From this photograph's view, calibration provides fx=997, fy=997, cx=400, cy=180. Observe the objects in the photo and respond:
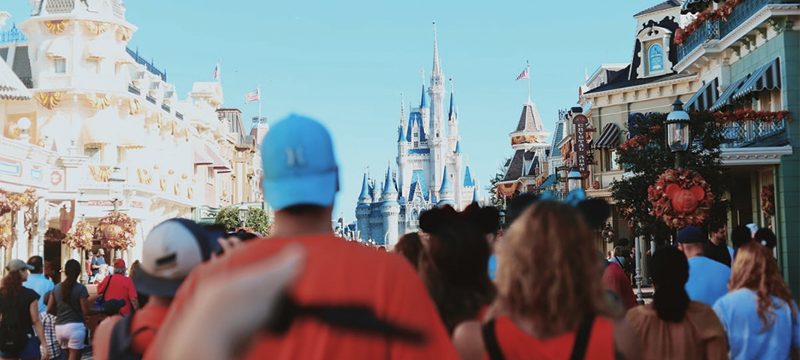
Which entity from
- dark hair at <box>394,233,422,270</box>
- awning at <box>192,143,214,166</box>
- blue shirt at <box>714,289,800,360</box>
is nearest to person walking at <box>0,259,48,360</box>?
dark hair at <box>394,233,422,270</box>

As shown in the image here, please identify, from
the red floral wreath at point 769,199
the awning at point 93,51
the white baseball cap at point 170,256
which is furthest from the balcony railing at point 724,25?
the awning at point 93,51

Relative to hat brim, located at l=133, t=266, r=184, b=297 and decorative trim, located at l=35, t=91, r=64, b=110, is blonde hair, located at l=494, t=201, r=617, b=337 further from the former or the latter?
decorative trim, located at l=35, t=91, r=64, b=110

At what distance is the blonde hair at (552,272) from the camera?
3.43 m

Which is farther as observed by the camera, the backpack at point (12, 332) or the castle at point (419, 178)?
the castle at point (419, 178)

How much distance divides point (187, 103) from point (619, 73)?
2309cm

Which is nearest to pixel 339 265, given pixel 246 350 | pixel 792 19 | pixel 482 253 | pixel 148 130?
pixel 246 350

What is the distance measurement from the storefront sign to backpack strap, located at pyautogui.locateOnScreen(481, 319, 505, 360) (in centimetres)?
3550

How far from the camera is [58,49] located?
37562mm

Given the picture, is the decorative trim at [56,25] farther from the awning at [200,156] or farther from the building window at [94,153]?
the awning at [200,156]

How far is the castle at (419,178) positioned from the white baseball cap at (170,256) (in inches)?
6517

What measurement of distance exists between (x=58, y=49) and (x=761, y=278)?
35.5 metres

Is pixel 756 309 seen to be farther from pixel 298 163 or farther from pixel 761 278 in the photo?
pixel 298 163

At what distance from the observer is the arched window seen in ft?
115

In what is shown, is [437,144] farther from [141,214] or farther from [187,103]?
[141,214]
